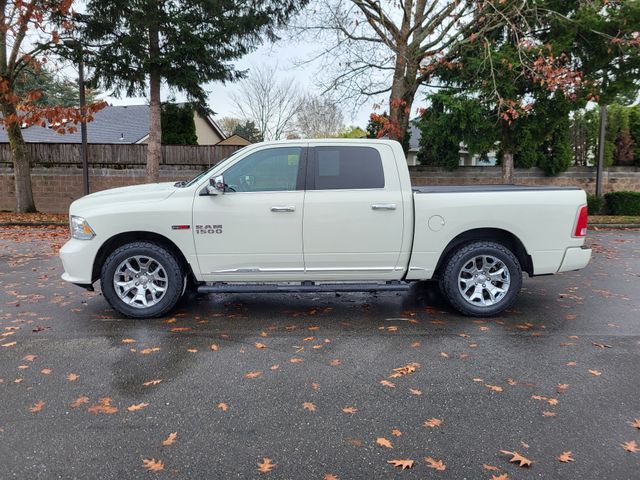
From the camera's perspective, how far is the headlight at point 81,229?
5.50 meters

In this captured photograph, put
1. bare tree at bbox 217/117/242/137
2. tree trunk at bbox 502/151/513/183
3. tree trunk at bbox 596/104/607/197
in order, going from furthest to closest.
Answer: bare tree at bbox 217/117/242/137, tree trunk at bbox 596/104/607/197, tree trunk at bbox 502/151/513/183

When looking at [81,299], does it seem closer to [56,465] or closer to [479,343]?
[56,465]

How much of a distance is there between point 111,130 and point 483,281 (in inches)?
1139

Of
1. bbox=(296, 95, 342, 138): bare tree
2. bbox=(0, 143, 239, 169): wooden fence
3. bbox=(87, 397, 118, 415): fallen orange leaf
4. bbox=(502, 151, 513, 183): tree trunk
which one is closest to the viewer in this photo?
bbox=(87, 397, 118, 415): fallen orange leaf

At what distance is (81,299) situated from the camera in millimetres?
6723

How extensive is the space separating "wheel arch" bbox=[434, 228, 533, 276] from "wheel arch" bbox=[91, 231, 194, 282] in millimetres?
2875

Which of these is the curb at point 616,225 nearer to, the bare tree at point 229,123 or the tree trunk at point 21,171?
the tree trunk at point 21,171

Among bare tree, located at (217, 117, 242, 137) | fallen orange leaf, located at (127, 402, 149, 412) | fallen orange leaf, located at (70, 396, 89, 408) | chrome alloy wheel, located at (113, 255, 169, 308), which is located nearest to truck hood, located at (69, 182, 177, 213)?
chrome alloy wheel, located at (113, 255, 169, 308)

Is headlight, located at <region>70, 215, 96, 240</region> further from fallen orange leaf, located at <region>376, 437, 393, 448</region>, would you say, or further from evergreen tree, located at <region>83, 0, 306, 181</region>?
evergreen tree, located at <region>83, 0, 306, 181</region>

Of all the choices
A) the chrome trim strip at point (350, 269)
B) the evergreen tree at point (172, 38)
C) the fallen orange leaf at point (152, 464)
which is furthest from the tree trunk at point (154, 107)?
the fallen orange leaf at point (152, 464)

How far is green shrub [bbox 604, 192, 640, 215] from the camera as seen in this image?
57.0 feet

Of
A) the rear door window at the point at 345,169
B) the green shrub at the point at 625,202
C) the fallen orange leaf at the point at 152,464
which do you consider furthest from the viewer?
the green shrub at the point at 625,202

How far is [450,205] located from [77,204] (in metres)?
4.13

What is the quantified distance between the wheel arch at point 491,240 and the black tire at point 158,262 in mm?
2916
